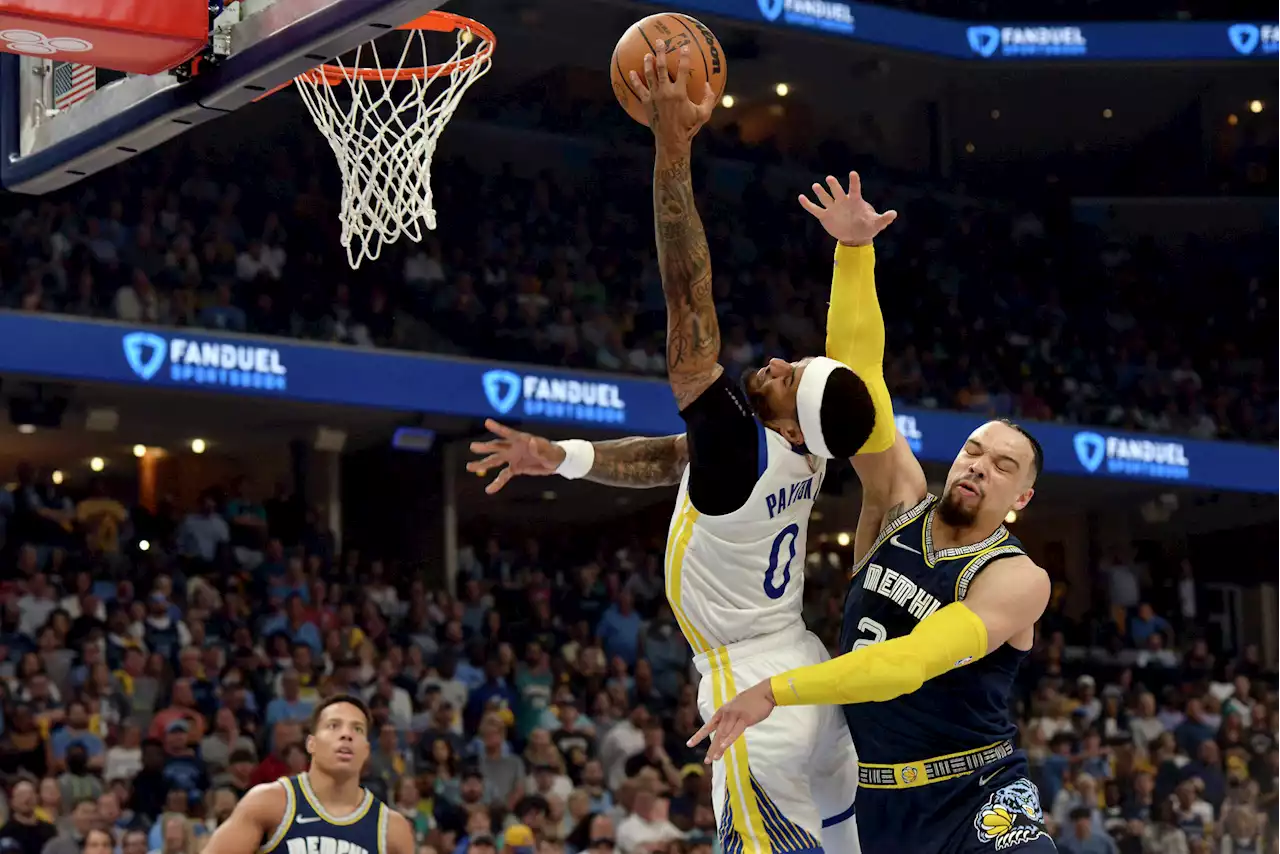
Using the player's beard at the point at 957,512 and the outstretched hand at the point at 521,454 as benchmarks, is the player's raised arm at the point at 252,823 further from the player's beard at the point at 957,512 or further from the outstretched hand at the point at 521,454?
the player's beard at the point at 957,512

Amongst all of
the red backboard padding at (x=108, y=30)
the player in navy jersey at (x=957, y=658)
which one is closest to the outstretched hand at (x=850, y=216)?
the player in navy jersey at (x=957, y=658)

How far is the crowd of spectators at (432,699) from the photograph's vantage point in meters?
11.6

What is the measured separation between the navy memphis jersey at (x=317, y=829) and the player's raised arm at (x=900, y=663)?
238cm

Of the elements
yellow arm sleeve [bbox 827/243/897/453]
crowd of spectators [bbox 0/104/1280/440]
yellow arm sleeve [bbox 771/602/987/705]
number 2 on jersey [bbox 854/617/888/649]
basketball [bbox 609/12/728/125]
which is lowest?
yellow arm sleeve [bbox 771/602/987/705]

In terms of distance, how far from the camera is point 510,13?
1927cm

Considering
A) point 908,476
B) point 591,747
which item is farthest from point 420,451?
point 908,476

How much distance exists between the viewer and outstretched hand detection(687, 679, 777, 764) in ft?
14.3

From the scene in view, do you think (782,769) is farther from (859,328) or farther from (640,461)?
(859,328)

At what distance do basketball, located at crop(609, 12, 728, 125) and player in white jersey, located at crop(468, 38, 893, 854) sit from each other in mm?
53

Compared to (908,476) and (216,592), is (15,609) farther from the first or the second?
(908,476)

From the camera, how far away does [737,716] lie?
438 centimetres

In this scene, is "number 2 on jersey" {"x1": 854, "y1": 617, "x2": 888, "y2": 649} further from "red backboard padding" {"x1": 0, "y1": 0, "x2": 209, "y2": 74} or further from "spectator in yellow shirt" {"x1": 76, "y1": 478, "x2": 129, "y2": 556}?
"spectator in yellow shirt" {"x1": 76, "y1": 478, "x2": 129, "y2": 556}

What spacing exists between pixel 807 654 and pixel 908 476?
60 cm

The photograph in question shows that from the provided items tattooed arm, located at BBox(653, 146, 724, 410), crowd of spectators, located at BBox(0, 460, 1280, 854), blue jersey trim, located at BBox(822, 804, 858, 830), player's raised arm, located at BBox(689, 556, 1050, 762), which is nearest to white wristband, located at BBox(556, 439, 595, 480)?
tattooed arm, located at BBox(653, 146, 724, 410)
